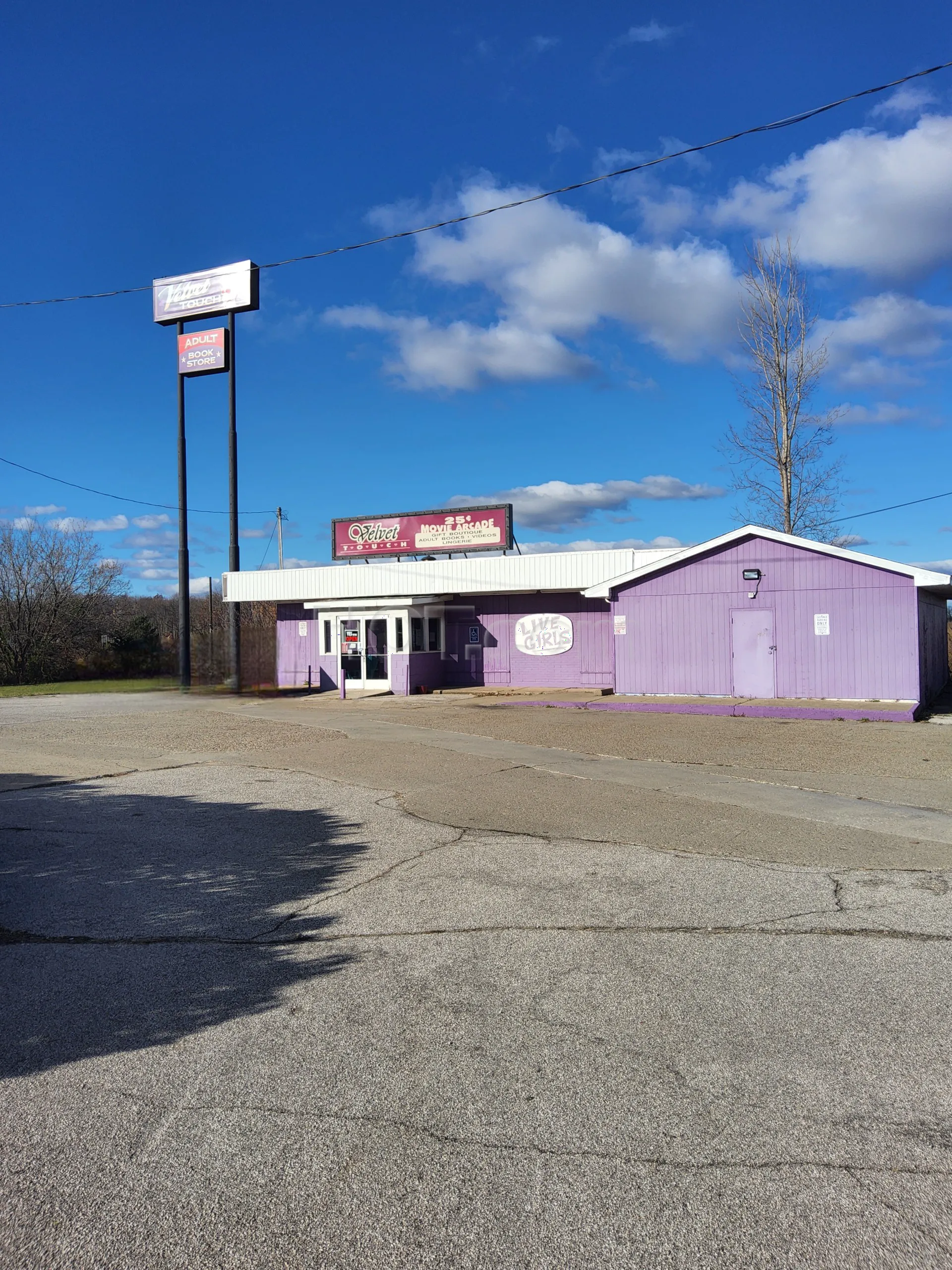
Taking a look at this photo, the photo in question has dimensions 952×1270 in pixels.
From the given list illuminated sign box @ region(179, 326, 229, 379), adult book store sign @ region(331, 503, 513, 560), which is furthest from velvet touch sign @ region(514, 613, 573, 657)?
illuminated sign box @ region(179, 326, 229, 379)

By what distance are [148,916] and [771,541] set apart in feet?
59.6

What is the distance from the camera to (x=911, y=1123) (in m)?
3.24

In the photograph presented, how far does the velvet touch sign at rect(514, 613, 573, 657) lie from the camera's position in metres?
26.5

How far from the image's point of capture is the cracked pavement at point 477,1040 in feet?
8.97

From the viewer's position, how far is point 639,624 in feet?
75.9


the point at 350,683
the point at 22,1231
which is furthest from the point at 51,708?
the point at 22,1231

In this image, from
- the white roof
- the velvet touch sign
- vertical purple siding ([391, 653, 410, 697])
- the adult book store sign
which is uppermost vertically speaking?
the adult book store sign

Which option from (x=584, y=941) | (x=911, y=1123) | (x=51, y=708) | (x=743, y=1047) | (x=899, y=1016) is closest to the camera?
(x=911, y=1123)

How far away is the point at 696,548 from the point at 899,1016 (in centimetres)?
1861

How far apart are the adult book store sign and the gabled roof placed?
4.85m

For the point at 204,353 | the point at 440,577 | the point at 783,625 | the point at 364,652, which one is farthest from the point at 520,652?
the point at 204,353

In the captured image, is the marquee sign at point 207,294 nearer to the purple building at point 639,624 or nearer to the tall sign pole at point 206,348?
the tall sign pole at point 206,348

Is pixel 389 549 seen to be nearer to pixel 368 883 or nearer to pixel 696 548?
pixel 696 548

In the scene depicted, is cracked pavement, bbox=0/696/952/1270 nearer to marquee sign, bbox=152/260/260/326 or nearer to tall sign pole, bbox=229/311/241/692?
tall sign pole, bbox=229/311/241/692
